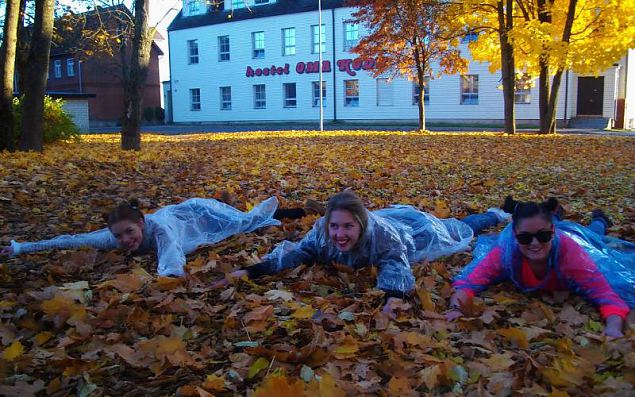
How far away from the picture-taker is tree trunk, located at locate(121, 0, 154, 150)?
13.0 meters

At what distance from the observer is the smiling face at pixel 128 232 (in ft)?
14.5

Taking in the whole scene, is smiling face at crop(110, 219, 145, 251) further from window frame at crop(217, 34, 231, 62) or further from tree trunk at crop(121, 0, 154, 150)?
window frame at crop(217, 34, 231, 62)

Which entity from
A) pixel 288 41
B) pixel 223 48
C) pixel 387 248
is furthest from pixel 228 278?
pixel 223 48

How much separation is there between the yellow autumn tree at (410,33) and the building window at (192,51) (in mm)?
23967

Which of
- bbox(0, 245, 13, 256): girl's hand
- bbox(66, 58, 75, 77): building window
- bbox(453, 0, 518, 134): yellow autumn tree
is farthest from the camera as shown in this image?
bbox(66, 58, 75, 77): building window

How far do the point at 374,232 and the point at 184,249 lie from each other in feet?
5.66

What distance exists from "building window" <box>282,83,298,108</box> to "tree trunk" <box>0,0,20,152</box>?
28.2m

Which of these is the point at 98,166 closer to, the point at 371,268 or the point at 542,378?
the point at 371,268

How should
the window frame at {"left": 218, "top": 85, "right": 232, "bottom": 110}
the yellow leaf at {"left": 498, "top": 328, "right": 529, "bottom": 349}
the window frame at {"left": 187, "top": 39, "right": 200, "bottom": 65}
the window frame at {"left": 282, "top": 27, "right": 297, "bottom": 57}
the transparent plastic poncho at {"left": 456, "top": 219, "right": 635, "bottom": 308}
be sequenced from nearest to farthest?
A: the yellow leaf at {"left": 498, "top": 328, "right": 529, "bottom": 349} → the transparent plastic poncho at {"left": 456, "top": 219, "right": 635, "bottom": 308} → the window frame at {"left": 282, "top": 27, "right": 297, "bottom": 57} → the window frame at {"left": 218, "top": 85, "right": 232, "bottom": 110} → the window frame at {"left": 187, "top": 39, "right": 200, "bottom": 65}

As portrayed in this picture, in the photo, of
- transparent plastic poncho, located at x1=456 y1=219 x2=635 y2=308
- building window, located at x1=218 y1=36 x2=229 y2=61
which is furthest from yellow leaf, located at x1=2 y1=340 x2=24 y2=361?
building window, located at x1=218 y1=36 x2=229 y2=61

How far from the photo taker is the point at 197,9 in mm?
43844

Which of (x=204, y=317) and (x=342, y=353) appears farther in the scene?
(x=204, y=317)

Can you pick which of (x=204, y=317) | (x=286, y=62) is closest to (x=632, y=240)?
(x=204, y=317)

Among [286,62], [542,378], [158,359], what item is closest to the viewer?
[542,378]
